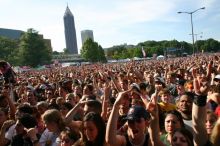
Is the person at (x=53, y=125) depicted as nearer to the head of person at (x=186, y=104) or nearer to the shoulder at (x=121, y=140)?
the shoulder at (x=121, y=140)

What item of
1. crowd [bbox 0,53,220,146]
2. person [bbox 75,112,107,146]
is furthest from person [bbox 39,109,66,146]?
person [bbox 75,112,107,146]

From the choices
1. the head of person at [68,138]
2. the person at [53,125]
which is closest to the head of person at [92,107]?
the person at [53,125]

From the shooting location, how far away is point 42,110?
7027mm

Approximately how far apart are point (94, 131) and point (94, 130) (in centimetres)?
1

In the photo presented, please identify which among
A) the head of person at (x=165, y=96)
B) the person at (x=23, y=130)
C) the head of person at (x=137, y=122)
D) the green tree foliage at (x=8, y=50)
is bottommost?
the person at (x=23, y=130)

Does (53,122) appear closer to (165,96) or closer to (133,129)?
(133,129)

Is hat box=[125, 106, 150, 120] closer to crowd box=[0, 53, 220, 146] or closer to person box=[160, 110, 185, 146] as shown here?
crowd box=[0, 53, 220, 146]

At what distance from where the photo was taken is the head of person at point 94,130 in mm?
4302

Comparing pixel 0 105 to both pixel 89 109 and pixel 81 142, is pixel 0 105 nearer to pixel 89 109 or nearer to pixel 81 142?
pixel 89 109

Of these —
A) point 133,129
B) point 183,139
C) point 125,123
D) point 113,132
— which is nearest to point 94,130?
point 113,132

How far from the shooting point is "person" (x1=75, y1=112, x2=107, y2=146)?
14.1 feet

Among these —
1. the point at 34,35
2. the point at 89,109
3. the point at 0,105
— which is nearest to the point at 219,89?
the point at 89,109

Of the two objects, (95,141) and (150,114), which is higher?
(150,114)

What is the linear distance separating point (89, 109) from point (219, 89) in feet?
8.38
